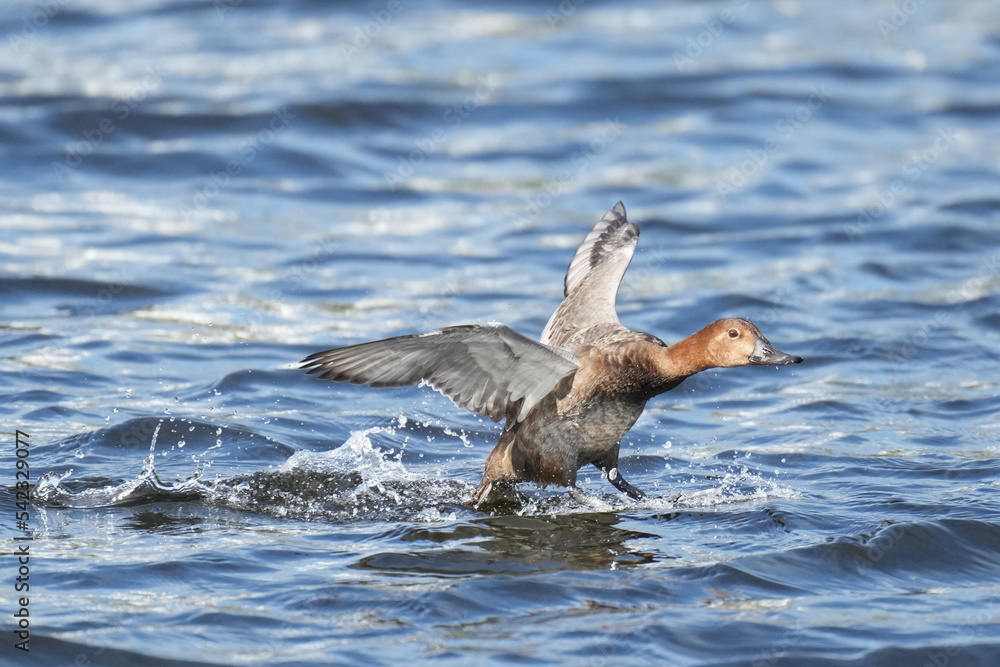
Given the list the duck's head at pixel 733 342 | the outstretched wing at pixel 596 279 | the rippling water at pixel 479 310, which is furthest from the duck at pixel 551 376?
the outstretched wing at pixel 596 279

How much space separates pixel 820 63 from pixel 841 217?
6.51 m

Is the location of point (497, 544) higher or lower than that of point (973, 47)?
lower

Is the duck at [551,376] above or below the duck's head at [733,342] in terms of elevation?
below

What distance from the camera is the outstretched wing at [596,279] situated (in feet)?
26.8

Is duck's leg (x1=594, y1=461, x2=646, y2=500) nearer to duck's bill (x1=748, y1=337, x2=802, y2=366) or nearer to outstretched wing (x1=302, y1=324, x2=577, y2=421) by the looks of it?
outstretched wing (x1=302, y1=324, x2=577, y2=421)

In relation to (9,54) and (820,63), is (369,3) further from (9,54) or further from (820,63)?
(820,63)

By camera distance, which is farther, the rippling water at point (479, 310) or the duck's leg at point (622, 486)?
the duck's leg at point (622, 486)

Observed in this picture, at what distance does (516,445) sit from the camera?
7.24 m

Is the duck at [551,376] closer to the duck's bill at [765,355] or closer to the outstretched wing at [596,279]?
the duck's bill at [765,355]

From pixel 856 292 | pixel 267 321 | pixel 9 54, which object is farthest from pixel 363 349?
pixel 9 54

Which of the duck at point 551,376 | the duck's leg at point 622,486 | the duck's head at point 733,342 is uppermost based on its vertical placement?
the duck's head at point 733,342

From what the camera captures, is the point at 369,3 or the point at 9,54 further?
the point at 369,3

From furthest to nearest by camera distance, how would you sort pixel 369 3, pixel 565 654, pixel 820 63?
1. pixel 369 3
2. pixel 820 63
3. pixel 565 654

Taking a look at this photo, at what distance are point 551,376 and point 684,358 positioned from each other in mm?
736
